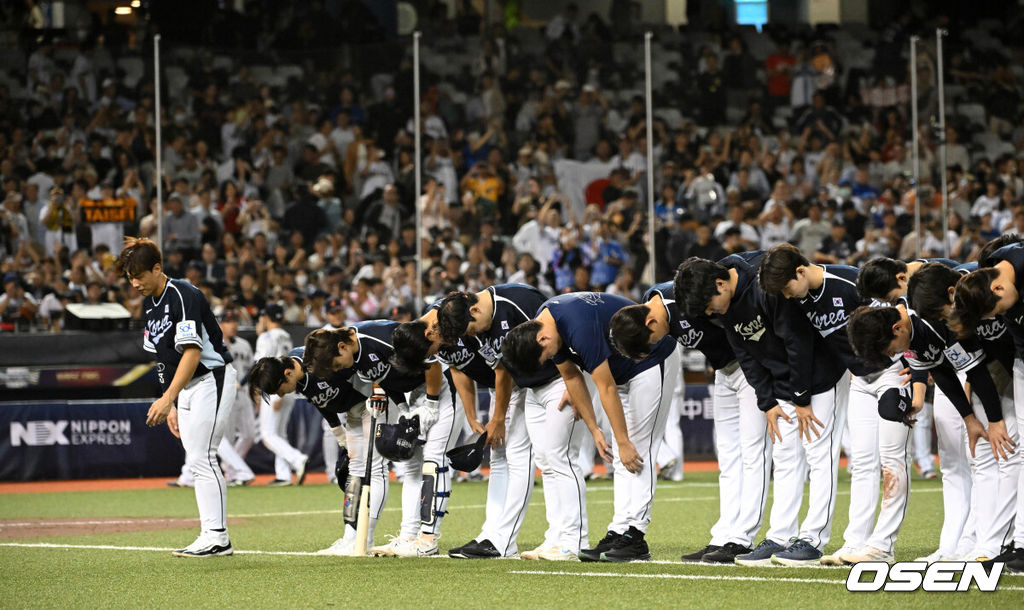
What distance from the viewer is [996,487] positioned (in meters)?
7.43

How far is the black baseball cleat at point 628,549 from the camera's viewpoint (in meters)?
8.37

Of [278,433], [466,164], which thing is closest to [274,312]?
[278,433]

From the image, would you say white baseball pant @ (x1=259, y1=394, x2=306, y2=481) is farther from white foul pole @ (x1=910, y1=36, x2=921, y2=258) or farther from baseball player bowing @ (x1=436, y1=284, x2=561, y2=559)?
white foul pole @ (x1=910, y1=36, x2=921, y2=258)

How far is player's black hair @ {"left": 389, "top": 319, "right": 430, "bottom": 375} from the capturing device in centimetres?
850

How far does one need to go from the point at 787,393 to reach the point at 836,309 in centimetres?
58

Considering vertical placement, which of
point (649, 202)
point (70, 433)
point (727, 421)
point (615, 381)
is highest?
point (649, 202)

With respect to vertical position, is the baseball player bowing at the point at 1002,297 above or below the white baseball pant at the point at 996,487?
above

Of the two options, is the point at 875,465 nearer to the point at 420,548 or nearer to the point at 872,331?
the point at 872,331

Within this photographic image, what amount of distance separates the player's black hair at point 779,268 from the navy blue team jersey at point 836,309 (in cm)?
32

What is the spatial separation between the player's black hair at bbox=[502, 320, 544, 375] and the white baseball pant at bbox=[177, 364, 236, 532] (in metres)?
2.26

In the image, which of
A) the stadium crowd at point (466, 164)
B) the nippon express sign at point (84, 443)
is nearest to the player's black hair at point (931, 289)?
the stadium crowd at point (466, 164)

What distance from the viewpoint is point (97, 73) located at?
861 inches

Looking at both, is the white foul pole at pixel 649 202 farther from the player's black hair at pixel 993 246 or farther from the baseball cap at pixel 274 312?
the player's black hair at pixel 993 246

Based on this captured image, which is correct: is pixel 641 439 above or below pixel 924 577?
above
